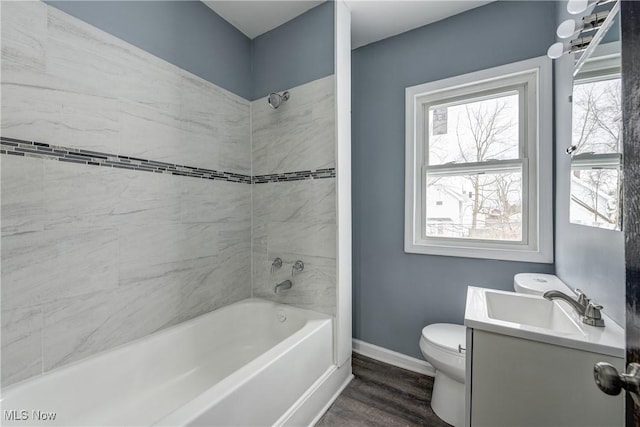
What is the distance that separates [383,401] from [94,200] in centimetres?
202

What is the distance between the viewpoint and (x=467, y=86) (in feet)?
6.35

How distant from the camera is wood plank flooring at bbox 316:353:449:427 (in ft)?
5.07

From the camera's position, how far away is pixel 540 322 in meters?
1.19

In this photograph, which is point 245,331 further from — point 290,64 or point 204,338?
point 290,64

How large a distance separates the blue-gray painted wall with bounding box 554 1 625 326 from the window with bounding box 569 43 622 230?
7 cm

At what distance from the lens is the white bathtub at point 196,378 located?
1.08 m

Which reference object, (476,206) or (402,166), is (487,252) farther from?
(402,166)

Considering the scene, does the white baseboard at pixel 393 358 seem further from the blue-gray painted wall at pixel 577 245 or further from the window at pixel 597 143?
the window at pixel 597 143

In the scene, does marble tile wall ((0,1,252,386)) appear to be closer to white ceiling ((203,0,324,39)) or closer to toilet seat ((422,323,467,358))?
white ceiling ((203,0,324,39))

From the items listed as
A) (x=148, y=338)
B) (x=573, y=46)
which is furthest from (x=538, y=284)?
(x=148, y=338)

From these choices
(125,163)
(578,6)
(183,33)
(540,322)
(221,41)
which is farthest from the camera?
(221,41)

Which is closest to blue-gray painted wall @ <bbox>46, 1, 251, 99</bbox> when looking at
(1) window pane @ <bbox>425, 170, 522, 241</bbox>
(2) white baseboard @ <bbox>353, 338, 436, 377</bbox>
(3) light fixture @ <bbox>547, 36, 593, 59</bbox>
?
(1) window pane @ <bbox>425, 170, 522, 241</bbox>

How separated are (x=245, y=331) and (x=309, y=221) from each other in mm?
964

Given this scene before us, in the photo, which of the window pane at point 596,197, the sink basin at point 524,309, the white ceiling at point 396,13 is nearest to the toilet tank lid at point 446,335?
the sink basin at point 524,309
